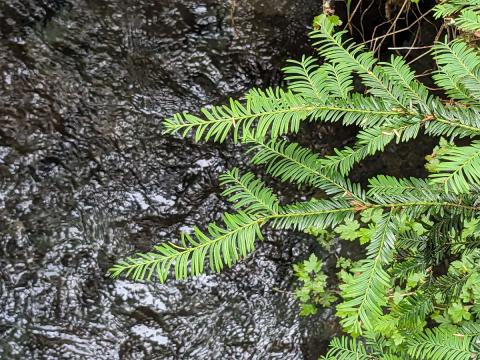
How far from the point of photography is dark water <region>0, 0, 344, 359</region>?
7.82 feet

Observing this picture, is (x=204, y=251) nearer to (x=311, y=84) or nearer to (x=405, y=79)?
(x=311, y=84)

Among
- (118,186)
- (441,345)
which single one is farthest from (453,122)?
(118,186)

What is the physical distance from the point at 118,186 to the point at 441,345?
5.92 ft

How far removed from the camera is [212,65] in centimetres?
282

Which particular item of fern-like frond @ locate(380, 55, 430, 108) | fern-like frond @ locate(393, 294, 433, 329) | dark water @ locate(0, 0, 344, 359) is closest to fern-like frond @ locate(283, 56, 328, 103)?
fern-like frond @ locate(380, 55, 430, 108)

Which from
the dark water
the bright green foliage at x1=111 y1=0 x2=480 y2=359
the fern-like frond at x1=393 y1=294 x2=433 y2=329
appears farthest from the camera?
the dark water

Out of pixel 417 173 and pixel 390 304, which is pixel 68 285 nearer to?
pixel 390 304

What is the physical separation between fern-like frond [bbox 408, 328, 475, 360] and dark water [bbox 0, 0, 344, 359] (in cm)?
121

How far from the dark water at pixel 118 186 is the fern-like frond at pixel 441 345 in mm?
1211

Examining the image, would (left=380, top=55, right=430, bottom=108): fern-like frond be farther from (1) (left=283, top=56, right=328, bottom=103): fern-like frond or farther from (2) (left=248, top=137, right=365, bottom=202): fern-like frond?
(2) (left=248, top=137, right=365, bottom=202): fern-like frond

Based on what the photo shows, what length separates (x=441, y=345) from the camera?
1.32m

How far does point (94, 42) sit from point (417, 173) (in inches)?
82.4

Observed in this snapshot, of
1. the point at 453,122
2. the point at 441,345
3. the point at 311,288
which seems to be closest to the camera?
the point at 453,122

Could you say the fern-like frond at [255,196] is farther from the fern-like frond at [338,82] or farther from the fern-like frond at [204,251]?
the fern-like frond at [338,82]
